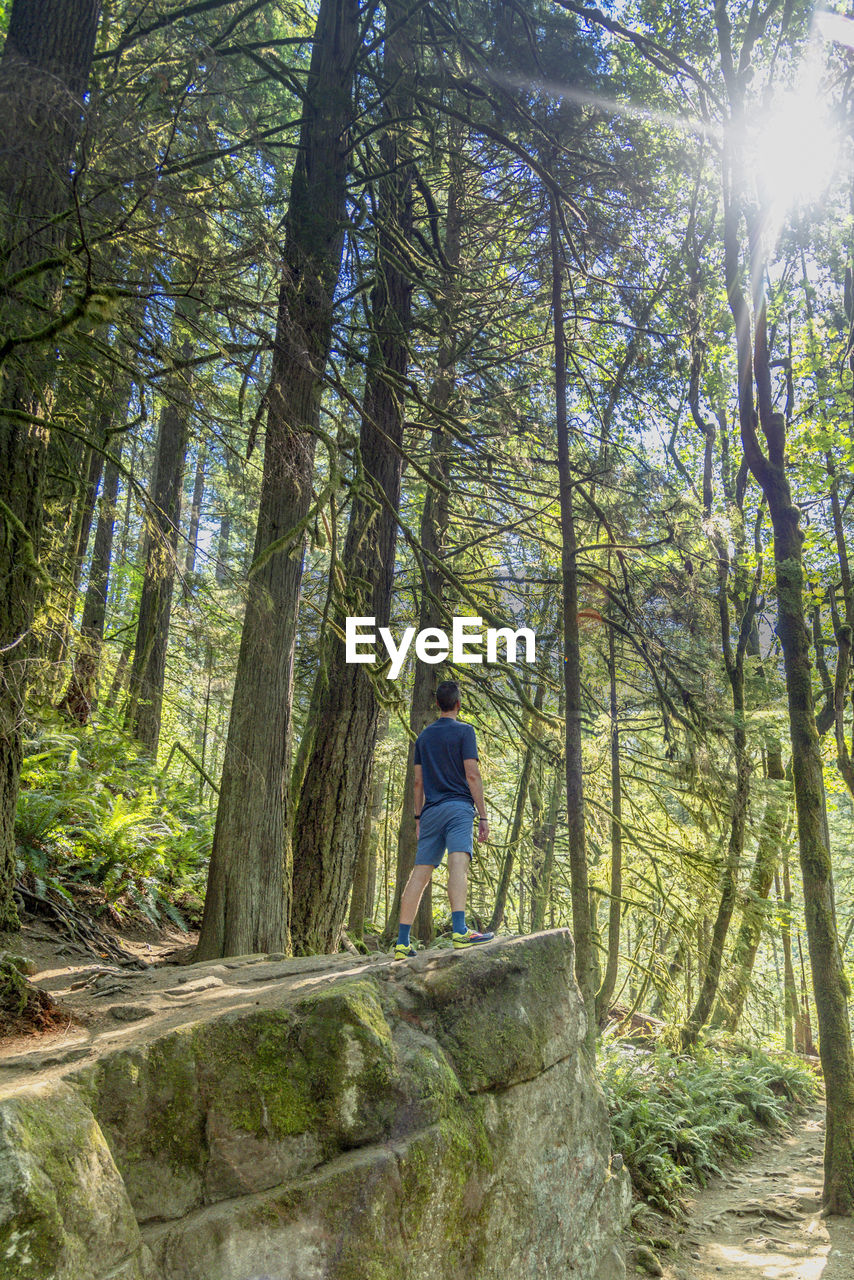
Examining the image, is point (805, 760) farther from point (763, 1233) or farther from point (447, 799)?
point (447, 799)

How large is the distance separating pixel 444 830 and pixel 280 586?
241 centimetres

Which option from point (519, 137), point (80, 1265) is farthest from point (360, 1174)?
point (519, 137)

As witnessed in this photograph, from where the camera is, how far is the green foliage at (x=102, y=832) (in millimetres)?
6699

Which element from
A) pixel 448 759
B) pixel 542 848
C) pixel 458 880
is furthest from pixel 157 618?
pixel 458 880

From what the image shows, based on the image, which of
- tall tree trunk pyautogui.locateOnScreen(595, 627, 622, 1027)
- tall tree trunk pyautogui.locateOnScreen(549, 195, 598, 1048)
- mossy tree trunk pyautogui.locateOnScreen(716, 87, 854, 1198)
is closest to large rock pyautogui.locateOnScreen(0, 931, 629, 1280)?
tall tree trunk pyautogui.locateOnScreen(549, 195, 598, 1048)

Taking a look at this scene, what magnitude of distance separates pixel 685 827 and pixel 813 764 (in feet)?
10.1

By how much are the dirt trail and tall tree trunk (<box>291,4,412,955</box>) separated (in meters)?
4.03

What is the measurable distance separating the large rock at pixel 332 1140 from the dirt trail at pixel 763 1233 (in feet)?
7.19

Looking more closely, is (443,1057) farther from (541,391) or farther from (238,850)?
(541,391)

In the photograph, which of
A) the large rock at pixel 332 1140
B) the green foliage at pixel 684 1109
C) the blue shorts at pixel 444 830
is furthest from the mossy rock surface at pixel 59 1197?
the green foliage at pixel 684 1109

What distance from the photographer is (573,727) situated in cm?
734

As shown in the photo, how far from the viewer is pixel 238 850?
5.97 m

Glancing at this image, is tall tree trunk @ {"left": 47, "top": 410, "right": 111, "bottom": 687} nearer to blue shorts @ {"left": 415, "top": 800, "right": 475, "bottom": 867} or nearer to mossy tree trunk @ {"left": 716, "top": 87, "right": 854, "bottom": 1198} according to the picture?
blue shorts @ {"left": 415, "top": 800, "right": 475, "bottom": 867}

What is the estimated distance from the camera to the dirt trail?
620cm
